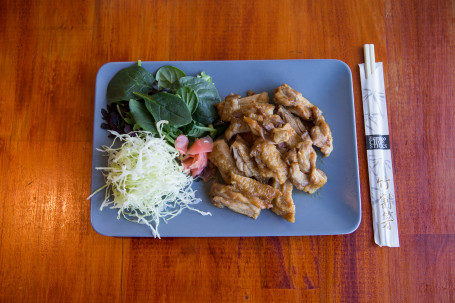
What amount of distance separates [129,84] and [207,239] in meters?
1.52

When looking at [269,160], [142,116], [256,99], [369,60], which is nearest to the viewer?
[269,160]

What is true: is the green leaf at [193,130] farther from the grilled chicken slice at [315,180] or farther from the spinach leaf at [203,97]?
the grilled chicken slice at [315,180]

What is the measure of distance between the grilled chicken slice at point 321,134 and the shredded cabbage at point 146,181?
43.1 inches

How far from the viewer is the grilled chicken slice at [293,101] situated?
256 cm

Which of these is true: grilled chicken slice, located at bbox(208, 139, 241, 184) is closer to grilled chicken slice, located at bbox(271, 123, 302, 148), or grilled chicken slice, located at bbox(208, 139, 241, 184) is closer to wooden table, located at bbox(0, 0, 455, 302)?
grilled chicken slice, located at bbox(271, 123, 302, 148)

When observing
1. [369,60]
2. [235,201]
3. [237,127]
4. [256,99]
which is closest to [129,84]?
[237,127]

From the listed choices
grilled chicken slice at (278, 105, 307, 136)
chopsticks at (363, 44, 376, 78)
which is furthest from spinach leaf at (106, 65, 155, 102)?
chopsticks at (363, 44, 376, 78)

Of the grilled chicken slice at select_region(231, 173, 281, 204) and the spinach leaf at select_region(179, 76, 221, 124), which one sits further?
the spinach leaf at select_region(179, 76, 221, 124)

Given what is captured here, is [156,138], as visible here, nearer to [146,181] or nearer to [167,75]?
[146,181]

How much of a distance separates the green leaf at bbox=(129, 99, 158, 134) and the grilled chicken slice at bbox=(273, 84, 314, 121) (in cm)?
107

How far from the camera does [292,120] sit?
8.55 ft

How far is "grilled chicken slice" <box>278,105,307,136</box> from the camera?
2.59 m

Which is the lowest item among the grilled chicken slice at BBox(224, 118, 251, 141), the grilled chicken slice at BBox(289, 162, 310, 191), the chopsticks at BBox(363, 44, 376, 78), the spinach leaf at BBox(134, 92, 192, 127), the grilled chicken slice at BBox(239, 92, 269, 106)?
the grilled chicken slice at BBox(289, 162, 310, 191)

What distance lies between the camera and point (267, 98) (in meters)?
2.64
